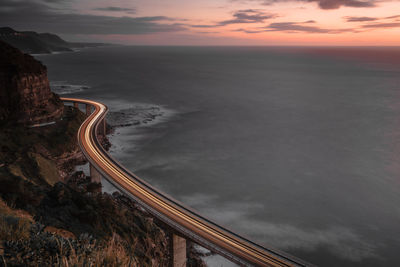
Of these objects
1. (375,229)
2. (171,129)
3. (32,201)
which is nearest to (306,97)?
(171,129)

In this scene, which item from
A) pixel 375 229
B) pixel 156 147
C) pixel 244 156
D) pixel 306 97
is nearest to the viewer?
pixel 375 229

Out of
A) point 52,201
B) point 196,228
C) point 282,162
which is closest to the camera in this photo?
point 196,228

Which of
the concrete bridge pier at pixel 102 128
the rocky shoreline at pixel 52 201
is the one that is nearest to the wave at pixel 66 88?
the rocky shoreline at pixel 52 201

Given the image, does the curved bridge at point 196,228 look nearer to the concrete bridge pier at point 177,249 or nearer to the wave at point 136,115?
the concrete bridge pier at point 177,249

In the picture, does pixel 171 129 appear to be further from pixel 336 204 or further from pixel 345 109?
pixel 345 109

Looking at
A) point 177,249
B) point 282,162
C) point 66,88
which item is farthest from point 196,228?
point 66,88

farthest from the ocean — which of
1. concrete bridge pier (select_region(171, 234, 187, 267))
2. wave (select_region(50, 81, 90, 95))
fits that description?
concrete bridge pier (select_region(171, 234, 187, 267))

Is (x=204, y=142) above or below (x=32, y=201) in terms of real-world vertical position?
below

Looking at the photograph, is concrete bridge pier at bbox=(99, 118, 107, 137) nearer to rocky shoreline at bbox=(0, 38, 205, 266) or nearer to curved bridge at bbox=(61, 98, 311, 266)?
rocky shoreline at bbox=(0, 38, 205, 266)

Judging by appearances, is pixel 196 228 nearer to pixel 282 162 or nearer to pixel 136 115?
pixel 282 162
